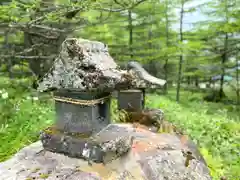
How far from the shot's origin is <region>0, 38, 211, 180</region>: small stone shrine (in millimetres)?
2545

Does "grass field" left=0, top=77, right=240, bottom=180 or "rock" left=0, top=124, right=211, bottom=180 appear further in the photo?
"grass field" left=0, top=77, right=240, bottom=180

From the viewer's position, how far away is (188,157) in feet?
11.4

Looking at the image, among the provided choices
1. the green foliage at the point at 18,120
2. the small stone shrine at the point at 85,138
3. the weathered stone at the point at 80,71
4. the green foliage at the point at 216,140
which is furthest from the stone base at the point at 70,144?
the green foliage at the point at 216,140

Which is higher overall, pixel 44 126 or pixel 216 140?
pixel 44 126

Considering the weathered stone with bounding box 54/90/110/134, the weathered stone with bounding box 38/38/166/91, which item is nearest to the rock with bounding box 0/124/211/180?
the weathered stone with bounding box 54/90/110/134

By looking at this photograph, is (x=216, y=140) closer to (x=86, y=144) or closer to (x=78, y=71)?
(x=86, y=144)

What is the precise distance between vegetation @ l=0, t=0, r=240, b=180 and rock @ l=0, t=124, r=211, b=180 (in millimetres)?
1247

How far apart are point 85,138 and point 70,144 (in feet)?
0.56

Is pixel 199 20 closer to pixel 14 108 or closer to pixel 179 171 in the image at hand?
pixel 14 108

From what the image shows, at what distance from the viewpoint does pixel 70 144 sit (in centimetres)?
273

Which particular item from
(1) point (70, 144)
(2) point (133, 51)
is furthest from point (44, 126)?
(2) point (133, 51)

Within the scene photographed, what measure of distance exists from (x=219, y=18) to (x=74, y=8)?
417 inches

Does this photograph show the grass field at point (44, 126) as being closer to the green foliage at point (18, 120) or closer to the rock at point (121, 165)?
the green foliage at point (18, 120)

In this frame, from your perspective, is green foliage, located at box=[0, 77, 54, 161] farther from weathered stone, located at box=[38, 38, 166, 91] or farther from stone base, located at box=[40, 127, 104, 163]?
weathered stone, located at box=[38, 38, 166, 91]
